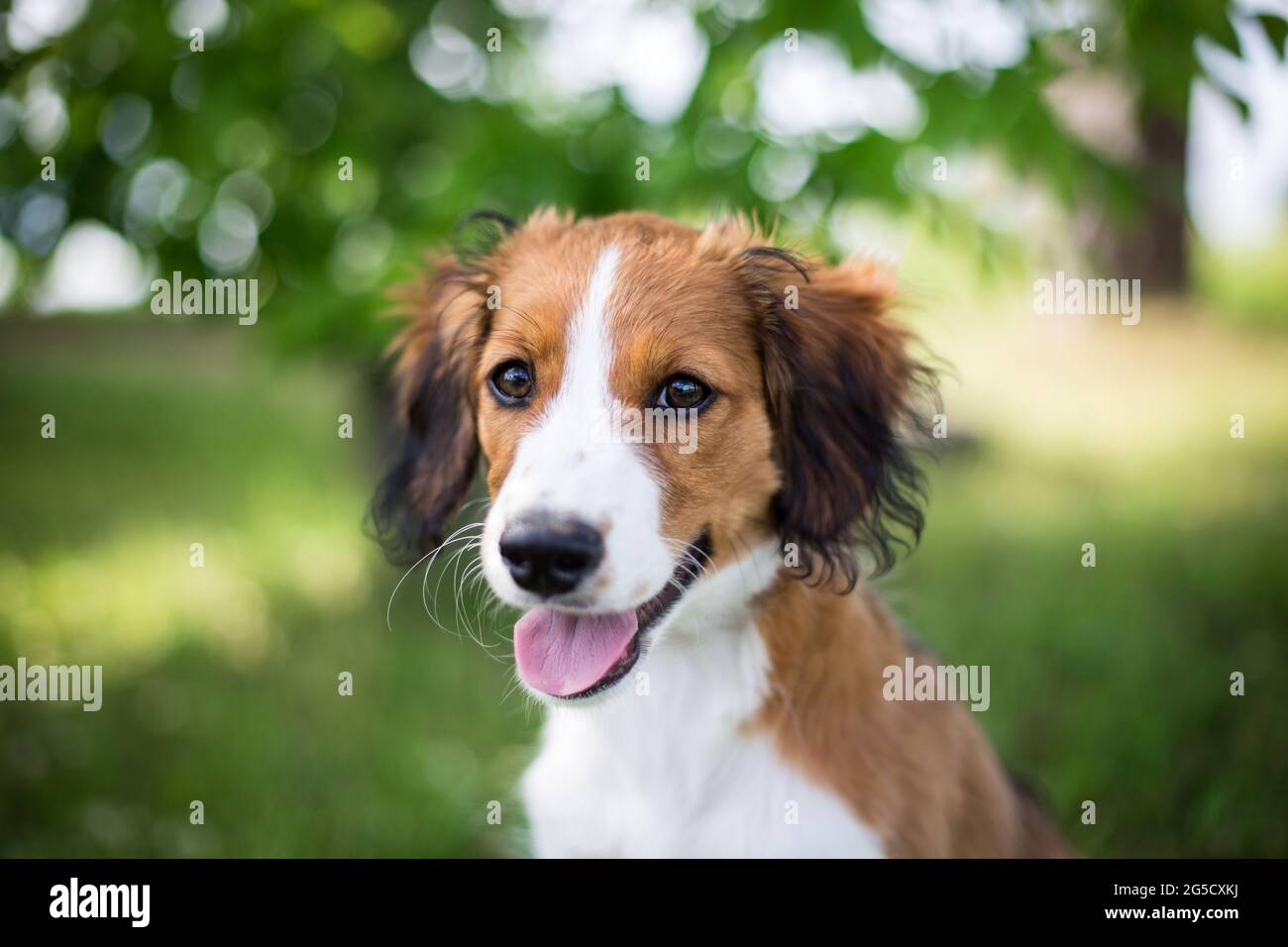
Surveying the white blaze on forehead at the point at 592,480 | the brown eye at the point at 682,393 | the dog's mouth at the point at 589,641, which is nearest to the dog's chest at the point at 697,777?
the dog's mouth at the point at 589,641

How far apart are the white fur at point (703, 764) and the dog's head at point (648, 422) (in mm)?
180

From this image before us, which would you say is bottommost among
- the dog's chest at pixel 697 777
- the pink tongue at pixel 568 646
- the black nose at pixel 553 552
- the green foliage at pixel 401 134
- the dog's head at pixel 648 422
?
the dog's chest at pixel 697 777

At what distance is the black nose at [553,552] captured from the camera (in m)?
2.26

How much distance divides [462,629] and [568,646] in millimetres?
3274

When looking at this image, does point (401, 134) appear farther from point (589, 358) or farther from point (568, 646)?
point (568, 646)

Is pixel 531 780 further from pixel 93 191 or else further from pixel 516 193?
pixel 93 191

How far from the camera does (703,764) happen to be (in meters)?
2.84

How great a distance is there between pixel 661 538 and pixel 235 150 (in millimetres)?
3787

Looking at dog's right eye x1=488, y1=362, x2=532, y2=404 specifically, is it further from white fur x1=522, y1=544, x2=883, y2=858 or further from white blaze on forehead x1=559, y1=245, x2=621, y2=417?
white fur x1=522, y1=544, x2=883, y2=858

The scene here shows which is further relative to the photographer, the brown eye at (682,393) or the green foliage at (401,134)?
the green foliage at (401,134)

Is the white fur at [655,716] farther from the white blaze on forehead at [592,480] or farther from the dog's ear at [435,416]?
the dog's ear at [435,416]

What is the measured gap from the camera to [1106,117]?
9.60 metres

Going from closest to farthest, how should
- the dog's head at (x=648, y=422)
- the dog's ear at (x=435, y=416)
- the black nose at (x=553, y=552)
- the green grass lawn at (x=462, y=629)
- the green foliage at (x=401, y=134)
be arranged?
the black nose at (x=553, y=552) → the dog's head at (x=648, y=422) → the dog's ear at (x=435, y=416) → the green foliage at (x=401, y=134) → the green grass lawn at (x=462, y=629)

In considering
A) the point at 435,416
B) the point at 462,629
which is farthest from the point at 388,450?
the point at 462,629
